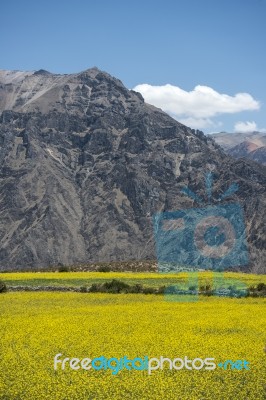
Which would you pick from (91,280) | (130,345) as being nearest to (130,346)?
(130,345)

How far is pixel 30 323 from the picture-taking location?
26938 millimetres

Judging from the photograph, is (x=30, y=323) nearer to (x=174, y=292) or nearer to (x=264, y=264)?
(x=174, y=292)

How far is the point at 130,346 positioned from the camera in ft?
69.6

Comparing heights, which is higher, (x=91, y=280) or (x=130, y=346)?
(x=130, y=346)

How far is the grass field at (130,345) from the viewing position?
16672mm

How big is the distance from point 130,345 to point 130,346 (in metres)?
0.17

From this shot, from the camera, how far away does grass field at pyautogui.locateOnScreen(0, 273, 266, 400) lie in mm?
16672
